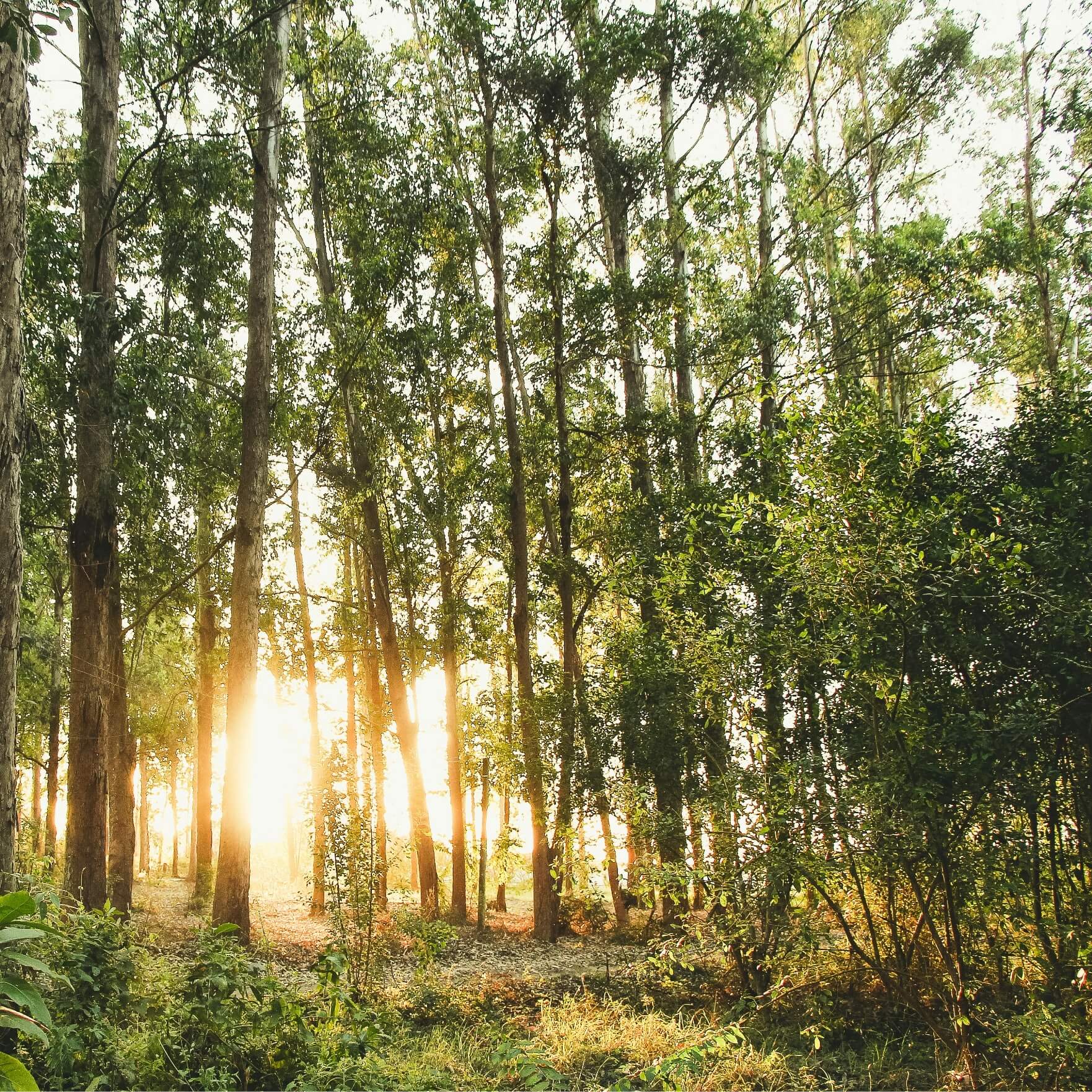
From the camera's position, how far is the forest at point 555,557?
4566 millimetres

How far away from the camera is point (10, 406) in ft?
12.5

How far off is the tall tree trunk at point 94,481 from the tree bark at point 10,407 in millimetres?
4111

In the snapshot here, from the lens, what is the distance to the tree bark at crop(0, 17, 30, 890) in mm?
3752

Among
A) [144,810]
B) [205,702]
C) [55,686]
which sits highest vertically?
[55,686]

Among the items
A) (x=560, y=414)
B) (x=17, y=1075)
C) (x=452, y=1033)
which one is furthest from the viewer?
(x=560, y=414)

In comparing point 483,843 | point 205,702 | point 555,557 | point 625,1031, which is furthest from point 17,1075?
point 205,702

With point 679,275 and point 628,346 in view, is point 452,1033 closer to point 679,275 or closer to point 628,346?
point 628,346

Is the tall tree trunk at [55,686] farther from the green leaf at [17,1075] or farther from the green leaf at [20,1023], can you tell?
the green leaf at [17,1075]

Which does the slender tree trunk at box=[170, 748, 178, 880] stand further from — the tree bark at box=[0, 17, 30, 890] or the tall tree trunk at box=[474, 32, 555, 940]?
the tree bark at box=[0, 17, 30, 890]

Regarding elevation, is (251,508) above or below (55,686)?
above

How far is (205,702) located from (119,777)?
4.10 meters

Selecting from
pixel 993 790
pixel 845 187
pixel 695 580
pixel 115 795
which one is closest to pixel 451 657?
pixel 115 795

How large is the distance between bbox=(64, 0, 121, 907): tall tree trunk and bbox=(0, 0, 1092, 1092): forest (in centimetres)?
7

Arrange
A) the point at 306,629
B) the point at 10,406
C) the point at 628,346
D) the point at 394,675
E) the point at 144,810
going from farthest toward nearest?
the point at 144,810 → the point at 306,629 → the point at 394,675 → the point at 628,346 → the point at 10,406
